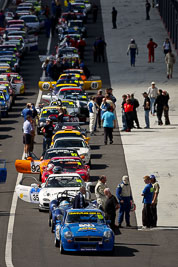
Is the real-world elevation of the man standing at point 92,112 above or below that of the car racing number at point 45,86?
below

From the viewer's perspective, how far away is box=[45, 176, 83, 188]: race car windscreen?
2842cm

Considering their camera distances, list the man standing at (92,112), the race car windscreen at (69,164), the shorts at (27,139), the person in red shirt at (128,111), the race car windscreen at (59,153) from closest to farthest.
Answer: the race car windscreen at (69,164), the race car windscreen at (59,153), the shorts at (27,139), the man standing at (92,112), the person in red shirt at (128,111)

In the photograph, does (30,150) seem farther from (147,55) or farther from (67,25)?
(67,25)

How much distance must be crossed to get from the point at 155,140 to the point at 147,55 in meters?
27.7

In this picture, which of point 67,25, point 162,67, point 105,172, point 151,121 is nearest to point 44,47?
point 67,25

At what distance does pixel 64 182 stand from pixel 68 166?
268 cm

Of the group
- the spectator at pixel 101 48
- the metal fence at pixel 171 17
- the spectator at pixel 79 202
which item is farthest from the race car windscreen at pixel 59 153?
the metal fence at pixel 171 17

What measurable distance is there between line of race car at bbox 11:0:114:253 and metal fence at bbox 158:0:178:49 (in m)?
14.3

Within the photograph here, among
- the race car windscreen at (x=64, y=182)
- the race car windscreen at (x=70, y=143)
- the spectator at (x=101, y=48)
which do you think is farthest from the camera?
the spectator at (x=101, y=48)

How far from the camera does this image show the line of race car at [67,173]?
23531mm

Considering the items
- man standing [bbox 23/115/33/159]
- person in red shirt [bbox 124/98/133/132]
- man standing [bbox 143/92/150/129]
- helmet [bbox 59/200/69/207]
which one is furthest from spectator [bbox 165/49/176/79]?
helmet [bbox 59/200/69/207]

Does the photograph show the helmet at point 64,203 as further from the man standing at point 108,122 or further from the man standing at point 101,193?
the man standing at point 108,122

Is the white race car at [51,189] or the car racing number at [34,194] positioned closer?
the white race car at [51,189]

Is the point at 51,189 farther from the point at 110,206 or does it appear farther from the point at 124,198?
the point at 110,206
